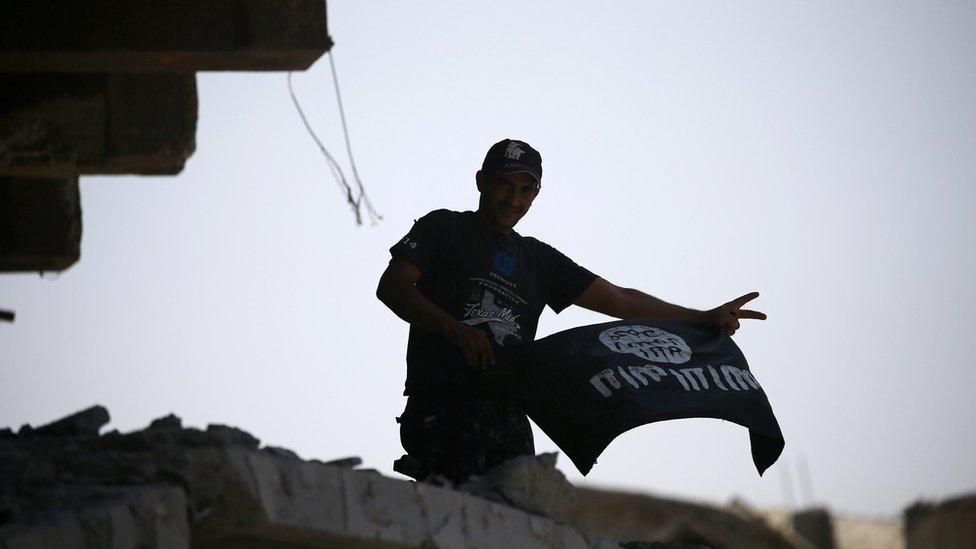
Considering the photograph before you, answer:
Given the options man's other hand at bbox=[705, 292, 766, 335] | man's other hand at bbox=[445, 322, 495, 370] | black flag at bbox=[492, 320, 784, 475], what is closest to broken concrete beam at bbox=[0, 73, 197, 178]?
man's other hand at bbox=[445, 322, 495, 370]

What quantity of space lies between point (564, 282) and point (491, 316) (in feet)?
1.53

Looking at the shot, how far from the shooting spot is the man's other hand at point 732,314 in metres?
5.22

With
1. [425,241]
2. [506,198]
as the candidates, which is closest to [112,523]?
[425,241]

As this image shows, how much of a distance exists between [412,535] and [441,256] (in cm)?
124

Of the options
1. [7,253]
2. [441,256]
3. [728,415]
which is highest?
[7,253]

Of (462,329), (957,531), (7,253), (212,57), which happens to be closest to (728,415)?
(462,329)

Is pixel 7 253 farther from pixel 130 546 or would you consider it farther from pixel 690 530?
pixel 690 530

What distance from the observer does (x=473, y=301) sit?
4.63m

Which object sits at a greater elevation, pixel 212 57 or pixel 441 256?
pixel 212 57

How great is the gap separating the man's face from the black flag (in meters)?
0.45

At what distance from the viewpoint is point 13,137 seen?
4.45 metres

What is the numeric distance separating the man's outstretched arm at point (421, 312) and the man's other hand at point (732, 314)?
117 centimetres

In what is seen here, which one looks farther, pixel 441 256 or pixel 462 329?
pixel 441 256

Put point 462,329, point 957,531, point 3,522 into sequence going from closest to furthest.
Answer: point 3,522, point 462,329, point 957,531
